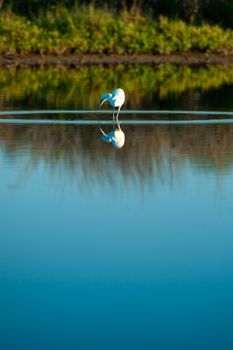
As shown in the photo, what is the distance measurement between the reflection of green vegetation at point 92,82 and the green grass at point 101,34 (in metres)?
2.08

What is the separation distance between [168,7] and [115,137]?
26.0 metres

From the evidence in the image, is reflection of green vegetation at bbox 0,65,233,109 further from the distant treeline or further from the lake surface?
the lake surface

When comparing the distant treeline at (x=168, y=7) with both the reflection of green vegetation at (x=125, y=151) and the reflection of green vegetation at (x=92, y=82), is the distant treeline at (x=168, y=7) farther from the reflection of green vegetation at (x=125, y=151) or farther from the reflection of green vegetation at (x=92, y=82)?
the reflection of green vegetation at (x=125, y=151)

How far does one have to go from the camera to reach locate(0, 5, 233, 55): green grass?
37469 mm

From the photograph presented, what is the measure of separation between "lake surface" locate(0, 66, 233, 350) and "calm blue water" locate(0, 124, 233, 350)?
0.01 metres

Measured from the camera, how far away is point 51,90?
26500 millimetres

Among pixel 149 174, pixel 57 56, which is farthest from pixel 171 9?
pixel 149 174

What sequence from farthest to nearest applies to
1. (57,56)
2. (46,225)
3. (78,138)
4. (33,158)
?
(57,56)
(78,138)
(33,158)
(46,225)

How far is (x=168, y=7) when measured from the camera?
1662 inches

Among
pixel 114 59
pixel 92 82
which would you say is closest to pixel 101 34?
pixel 114 59

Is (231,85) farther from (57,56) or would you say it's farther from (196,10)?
(196,10)

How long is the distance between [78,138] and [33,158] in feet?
8.01

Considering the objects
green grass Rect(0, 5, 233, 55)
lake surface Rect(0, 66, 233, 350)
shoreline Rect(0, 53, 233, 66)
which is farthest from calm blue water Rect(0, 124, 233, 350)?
green grass Rect(0, 5, 233, 55)

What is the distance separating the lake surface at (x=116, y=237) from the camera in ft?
23.7
